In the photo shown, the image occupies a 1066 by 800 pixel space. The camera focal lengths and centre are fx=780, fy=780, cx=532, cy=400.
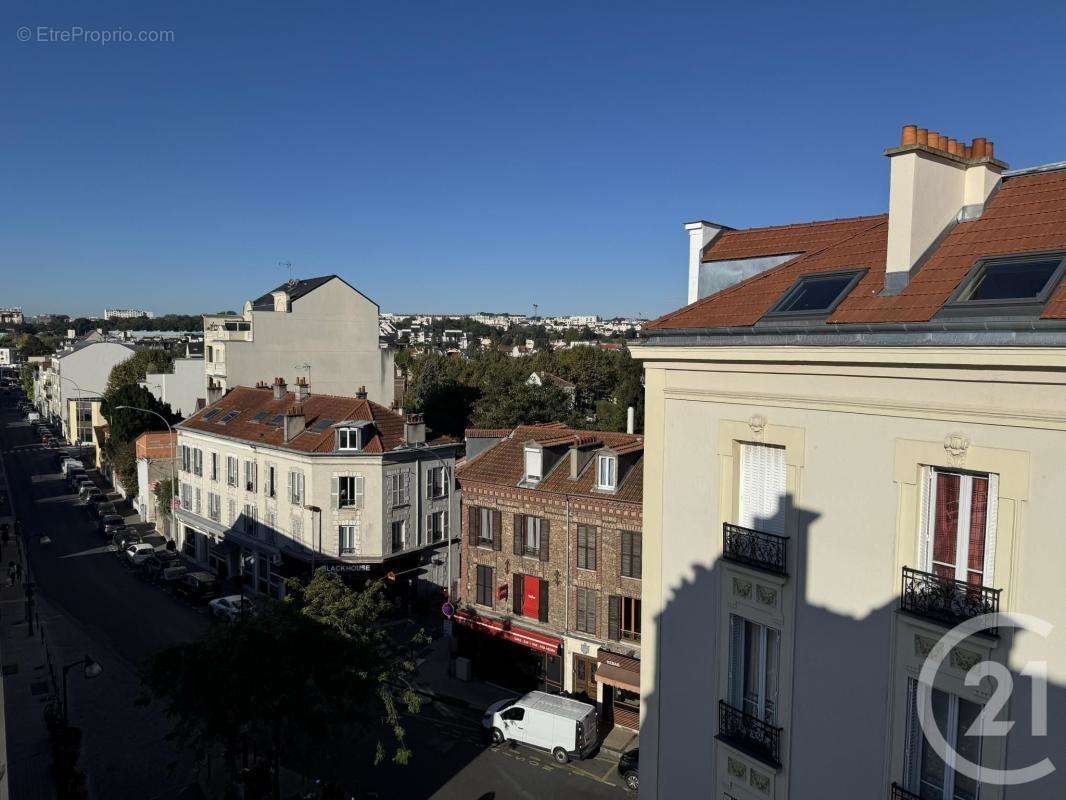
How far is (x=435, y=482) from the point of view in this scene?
36625 mm

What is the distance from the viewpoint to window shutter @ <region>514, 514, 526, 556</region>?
27578 mm

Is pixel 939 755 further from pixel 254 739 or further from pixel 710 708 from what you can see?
pixel 254 739

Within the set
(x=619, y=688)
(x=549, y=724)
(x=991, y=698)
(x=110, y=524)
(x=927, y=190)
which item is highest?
(x=927, y=190)

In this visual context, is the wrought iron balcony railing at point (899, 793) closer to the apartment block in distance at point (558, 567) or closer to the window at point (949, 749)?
the window at point (949, 749)

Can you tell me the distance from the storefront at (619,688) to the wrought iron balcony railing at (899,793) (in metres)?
15.3

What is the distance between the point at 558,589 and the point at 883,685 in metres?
18.0

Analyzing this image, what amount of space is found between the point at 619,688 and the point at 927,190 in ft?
62.2

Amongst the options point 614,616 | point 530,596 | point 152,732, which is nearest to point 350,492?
point 530,596

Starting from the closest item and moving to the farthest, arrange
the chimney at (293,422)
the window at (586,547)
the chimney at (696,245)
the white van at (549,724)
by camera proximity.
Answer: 1. the chimney at (696,245)
2. the white van at (549,724)
3. the window at (586,547)
4. the chimney at (293,422)

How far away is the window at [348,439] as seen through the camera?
111 feet

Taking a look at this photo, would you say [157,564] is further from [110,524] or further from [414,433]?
[414,433]

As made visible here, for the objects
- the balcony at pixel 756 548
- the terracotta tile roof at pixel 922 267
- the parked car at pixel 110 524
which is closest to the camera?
the terracotta tile roof at pixel 922 267

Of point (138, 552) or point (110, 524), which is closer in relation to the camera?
point (138, 552)

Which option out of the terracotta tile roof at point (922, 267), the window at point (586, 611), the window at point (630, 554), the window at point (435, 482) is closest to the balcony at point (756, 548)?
the terracotta tile roof at point (922, 267)
